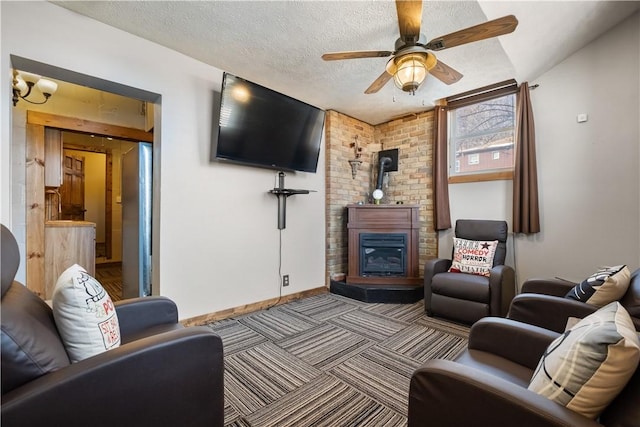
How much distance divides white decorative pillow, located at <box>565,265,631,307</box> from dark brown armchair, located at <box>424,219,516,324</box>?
967mm

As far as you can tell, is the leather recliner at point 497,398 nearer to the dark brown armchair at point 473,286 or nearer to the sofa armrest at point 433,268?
the dark brown armchair at point 473,286

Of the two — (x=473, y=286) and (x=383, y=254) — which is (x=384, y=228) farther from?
(x=473, y=286)

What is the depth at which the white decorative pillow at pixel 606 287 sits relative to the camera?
140 centimetres

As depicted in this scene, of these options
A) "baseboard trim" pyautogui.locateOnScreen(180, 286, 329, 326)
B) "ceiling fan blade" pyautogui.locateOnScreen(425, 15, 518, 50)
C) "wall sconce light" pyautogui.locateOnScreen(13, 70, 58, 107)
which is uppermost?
"wall sconce light" pyautogui.locateOnScreen(13, 70, 58, 107)

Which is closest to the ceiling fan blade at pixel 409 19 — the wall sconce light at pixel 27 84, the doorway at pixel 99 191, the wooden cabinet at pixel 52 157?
the wall sconce light at pixel 27 84

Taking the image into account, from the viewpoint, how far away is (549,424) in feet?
2.26

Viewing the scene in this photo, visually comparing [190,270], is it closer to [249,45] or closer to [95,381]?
[95,381]

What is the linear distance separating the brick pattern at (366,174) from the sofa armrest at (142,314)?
8.13ft

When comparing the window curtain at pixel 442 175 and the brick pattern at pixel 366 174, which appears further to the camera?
the brick pattern at pixel 366 174

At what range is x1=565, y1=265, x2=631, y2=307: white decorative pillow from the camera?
140 cm

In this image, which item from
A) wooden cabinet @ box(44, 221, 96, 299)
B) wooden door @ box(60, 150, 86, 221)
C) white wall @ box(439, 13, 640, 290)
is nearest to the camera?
white wall @ box(439, 13, 640, 290)

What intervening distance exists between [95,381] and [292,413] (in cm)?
102

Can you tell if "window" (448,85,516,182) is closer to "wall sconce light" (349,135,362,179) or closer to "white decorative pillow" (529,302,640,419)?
"wall sconce light" (349,135,362,179)

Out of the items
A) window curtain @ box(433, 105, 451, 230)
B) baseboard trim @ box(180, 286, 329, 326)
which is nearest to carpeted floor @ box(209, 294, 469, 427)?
baseboard trim @ box(180, 286, 329, 326)
